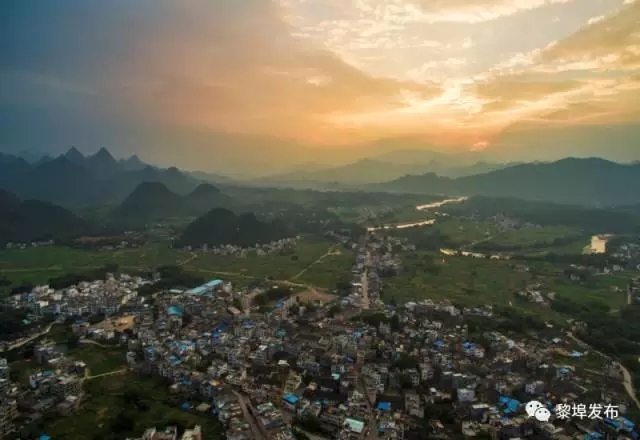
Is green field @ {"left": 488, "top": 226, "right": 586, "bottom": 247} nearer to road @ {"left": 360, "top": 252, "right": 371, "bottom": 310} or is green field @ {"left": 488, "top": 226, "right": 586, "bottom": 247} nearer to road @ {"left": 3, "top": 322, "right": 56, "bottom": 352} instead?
road @ {"left": 360, "top": 252, "right": 371, "bottom": 310}

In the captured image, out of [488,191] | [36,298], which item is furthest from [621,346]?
[488,191]

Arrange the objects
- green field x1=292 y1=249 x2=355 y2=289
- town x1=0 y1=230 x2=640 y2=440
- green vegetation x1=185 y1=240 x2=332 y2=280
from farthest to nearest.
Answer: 1. green vegetation x1=185 y1=240 x2=332 y2=280
2. green field x1=292 y1=249 x2=355 y2=289
3. town x1=0 y1=230 x2=640 y2=440

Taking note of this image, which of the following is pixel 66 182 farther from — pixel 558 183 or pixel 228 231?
pixel 558 183

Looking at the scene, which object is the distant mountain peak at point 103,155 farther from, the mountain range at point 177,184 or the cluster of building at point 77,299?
the cluster of building at point 77,299

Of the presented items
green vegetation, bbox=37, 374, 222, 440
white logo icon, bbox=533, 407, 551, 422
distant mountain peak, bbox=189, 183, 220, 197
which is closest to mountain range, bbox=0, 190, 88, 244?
distant mountain peak, bbox=189, 183, 220, 197

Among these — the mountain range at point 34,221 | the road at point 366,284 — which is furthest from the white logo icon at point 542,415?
the mountain range at point 34,221

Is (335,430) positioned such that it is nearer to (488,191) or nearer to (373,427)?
(373,427)
